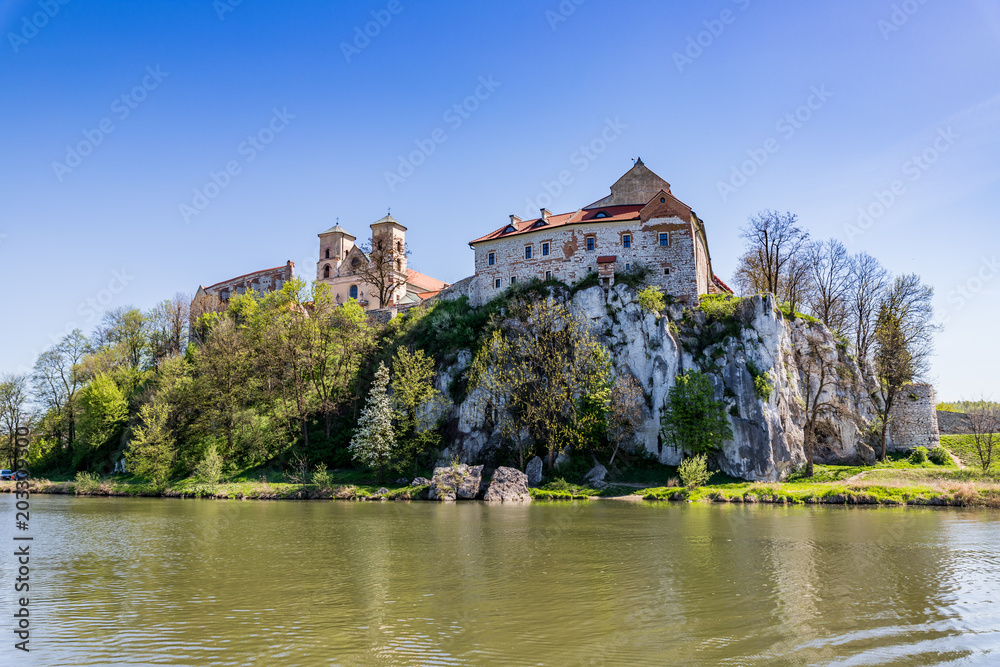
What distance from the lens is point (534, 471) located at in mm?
43188

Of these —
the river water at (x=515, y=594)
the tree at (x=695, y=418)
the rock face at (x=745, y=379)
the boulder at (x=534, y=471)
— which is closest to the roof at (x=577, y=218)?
the rock face at (x=745, y=379)

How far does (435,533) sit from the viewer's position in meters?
23.7

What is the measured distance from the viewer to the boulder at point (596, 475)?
1666 inches

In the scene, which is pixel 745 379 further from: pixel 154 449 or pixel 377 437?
pixel 154 449

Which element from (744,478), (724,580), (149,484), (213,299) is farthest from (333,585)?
(213,299)

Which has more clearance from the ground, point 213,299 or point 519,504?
point 213,299

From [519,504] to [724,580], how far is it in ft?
73.6

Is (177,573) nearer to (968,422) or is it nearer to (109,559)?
(109,559)

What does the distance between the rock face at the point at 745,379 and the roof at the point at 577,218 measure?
7891 millimetres

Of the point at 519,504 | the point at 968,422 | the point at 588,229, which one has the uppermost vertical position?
the point at 588,229

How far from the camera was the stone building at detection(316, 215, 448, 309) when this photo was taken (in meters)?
71.9

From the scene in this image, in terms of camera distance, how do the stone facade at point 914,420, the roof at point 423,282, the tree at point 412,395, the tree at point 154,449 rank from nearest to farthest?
the tree at point 412,395 < the tree at point 154,449 < the stone facade at point 914,420 < the roof at point 423,282

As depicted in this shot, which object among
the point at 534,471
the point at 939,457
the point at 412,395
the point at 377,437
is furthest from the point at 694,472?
the point at 939,457

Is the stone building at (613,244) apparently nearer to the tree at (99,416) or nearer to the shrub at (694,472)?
the shrub at (694,472)
